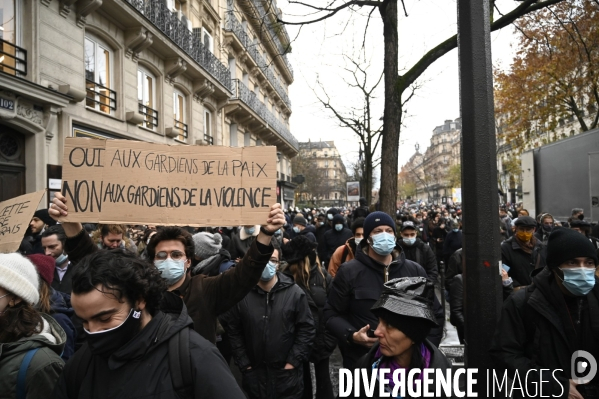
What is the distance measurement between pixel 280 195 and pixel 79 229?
3164 centimetres

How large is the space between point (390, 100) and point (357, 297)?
16.7ft

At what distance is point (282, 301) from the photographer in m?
3.77

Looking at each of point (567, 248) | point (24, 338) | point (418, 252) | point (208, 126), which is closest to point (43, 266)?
point (24, 338)

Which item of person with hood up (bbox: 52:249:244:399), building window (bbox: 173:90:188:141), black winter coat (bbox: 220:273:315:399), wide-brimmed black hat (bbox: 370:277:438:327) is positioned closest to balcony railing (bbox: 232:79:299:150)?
building window (bbox: 173:90:188:141)

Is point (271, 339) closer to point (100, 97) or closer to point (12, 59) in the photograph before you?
point (12, 59)

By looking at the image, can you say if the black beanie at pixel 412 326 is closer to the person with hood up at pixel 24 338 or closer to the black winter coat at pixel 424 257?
the person with hood up at pixel 24 338

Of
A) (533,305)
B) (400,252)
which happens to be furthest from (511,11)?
(533,305)

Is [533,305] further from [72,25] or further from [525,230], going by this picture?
[72,25]

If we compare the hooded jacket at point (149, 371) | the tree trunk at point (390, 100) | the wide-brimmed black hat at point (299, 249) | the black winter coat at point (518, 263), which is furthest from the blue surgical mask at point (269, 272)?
the tree trunk at point (390, 100)

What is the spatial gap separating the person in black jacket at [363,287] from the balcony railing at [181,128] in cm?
1538

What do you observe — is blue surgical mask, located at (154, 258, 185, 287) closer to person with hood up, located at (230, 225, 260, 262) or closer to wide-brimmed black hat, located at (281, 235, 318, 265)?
wide-brimmed black hat, located at (281, 235, 318, 265)

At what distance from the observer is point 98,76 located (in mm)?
13180

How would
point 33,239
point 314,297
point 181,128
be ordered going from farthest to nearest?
point 181,128, point 33,239, point 314,297

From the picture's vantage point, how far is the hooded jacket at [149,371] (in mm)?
1657
